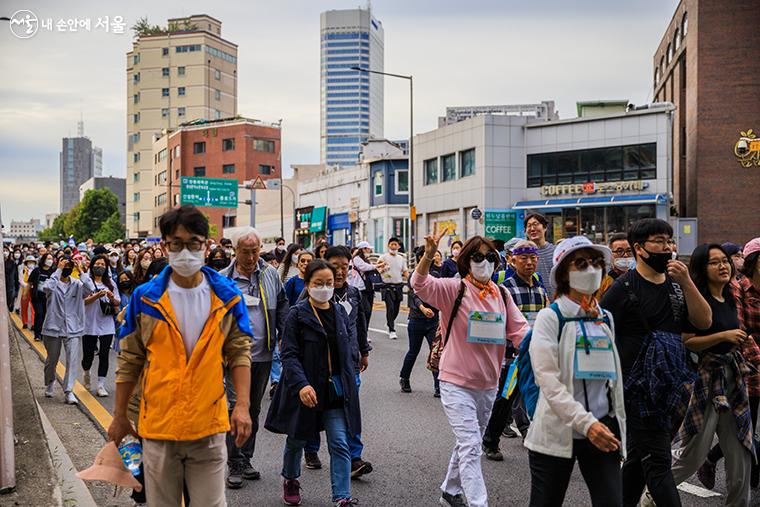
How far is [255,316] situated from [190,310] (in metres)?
2.76

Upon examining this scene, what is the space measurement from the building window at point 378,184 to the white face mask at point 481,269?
44.4 m

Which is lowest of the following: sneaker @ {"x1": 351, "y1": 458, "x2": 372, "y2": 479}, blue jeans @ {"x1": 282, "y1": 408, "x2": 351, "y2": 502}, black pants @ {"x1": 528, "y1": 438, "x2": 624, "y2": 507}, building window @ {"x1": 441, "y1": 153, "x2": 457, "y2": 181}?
sneaker @ {"x1": 351, "y1": 458, "x2": 372, "y2": 479}

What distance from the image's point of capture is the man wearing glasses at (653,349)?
4477 millimetres

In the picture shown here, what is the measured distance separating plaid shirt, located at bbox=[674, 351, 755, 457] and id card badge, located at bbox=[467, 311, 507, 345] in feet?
4.38

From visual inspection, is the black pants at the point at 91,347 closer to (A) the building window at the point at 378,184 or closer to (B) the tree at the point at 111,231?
(A) the building window at the point at 378,184

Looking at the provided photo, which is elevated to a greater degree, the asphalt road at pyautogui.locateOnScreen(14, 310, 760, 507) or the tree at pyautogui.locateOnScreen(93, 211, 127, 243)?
the tree at pyautogui.locateOnScreen(93, 211, 127, 243)

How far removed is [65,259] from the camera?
34.9 feet

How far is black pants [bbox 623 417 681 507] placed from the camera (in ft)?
14.4

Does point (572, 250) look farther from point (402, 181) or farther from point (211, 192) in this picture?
point (211, 192)

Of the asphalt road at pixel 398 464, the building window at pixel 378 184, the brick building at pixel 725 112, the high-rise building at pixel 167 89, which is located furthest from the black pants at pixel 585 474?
the high-rise building at pixel 167 89

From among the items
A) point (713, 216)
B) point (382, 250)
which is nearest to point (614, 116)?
point (713, 216)

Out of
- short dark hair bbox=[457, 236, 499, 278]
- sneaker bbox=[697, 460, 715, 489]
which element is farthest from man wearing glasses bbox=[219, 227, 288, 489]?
sneaker bbox=[697, 460, 715, 489]

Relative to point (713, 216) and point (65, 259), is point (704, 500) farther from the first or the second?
point (713, 216)

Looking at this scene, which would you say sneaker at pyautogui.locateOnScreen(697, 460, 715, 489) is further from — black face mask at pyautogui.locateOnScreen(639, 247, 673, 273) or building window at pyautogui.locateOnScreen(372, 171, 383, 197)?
building window at pyautogui.locateOnScreen(372, 171, 383, 197)
